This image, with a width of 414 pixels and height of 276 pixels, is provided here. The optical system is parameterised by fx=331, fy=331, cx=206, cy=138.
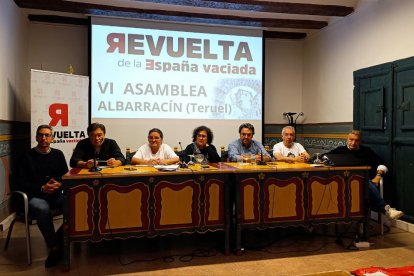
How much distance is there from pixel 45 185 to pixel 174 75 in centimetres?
277

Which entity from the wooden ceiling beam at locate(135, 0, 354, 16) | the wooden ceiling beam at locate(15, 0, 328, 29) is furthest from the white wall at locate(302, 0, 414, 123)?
the wooden ceiling beam at locate(15, 0, 328, 29)

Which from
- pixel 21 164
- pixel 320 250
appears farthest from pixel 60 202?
pixel 320 250

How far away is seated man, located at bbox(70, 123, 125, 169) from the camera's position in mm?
3145

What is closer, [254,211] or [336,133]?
[254,211]

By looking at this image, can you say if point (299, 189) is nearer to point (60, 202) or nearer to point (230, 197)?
point (230, 197)

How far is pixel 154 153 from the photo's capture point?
3.54 meters

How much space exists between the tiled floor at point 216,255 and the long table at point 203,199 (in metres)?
0.21

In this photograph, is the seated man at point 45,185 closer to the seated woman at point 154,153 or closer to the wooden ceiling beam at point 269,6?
the seated woman at point 154,153

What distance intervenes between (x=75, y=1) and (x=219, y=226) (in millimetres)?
3517

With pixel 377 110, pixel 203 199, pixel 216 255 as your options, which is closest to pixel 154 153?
pixel 203 199

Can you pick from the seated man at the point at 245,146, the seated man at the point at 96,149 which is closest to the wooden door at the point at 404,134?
the seated man at the point at 245,146

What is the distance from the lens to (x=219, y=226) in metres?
2.89

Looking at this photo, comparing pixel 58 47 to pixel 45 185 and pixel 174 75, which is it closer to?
pixel 174 75

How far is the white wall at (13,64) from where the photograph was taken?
3768 millimetres
